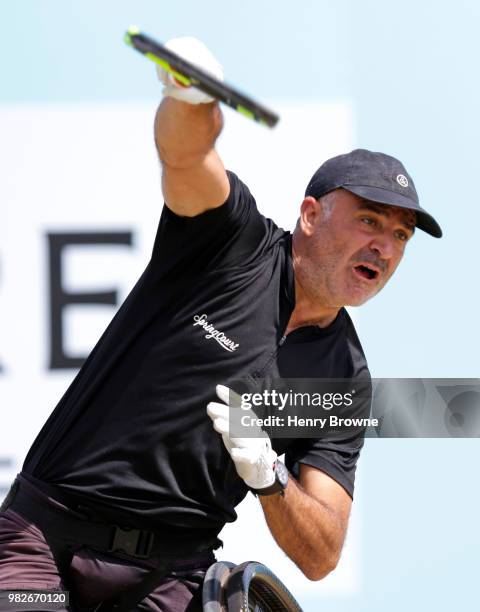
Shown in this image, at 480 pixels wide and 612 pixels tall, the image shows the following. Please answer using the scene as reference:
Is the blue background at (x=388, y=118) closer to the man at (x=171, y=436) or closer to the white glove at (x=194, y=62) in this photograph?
the man at (x=171, y=436)

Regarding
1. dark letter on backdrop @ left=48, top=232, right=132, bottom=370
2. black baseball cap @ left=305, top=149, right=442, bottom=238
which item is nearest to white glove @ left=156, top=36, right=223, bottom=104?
black baseball cap @ left=305, top=149, right=442, bottom=238

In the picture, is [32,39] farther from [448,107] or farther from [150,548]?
[150,548]

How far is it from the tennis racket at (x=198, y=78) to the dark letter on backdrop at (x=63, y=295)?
2117 millimetres

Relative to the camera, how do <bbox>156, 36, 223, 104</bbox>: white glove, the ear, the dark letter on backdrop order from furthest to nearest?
the dark letter on backdrop
the ear
<bbox>156, 36, 223, 104</bbox>: white glove

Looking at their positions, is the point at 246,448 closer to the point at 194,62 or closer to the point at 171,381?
the point at 171,381

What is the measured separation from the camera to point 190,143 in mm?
2709

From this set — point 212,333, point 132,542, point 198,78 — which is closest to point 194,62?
point 198,78

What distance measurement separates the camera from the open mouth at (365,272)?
3.15 meters

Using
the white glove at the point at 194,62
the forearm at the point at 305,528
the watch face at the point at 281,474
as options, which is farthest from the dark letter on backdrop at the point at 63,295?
the white glove at the point at 194,62

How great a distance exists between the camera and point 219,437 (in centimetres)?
292

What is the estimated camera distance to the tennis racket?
2281 millimetres
